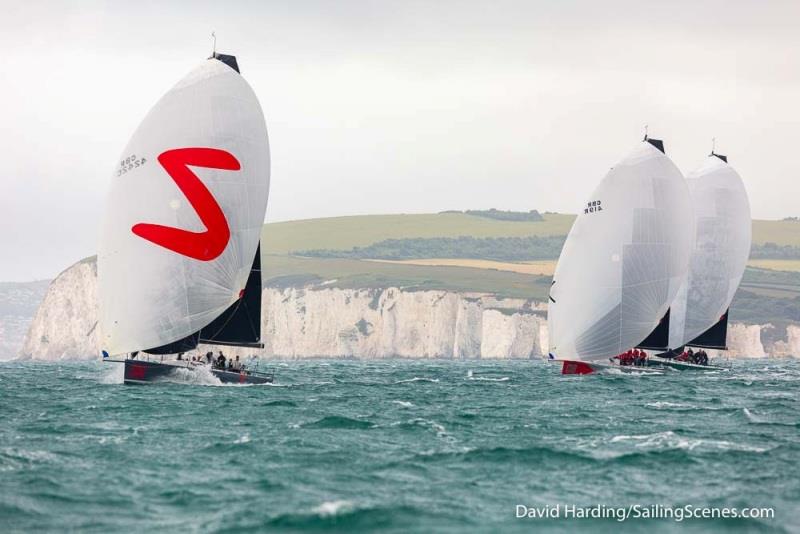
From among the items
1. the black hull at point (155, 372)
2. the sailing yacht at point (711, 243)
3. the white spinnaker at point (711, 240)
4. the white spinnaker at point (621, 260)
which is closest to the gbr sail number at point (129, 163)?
the black hull at point (155, 372)

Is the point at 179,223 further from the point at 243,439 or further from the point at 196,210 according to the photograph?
the point at 243,439

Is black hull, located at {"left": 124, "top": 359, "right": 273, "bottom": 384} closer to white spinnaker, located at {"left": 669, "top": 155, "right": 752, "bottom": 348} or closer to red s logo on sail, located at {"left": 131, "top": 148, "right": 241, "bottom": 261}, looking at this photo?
red s logo on sail, located at {"left": 131, "top": 148, "right": 241, "bottom": 261}

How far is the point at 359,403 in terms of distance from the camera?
51094 mm

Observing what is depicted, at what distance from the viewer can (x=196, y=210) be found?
55875mm

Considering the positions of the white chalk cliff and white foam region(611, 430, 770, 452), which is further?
the white chalk cliff

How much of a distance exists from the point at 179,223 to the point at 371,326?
419 feet

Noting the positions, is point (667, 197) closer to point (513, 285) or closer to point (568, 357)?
point (568, 357)

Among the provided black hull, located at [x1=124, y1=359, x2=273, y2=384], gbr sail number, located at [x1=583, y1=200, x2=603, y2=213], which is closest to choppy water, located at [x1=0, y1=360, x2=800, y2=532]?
black hull, located at [x1=124, y1=359, x2=273, y2=384]

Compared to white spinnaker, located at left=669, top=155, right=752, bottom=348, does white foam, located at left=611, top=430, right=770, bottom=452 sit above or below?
below

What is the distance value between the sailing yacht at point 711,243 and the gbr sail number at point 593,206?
15556 mm

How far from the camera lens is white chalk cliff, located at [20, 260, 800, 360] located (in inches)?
6924

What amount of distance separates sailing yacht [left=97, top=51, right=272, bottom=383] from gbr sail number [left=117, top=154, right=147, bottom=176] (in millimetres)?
59

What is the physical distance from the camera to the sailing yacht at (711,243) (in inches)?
3425

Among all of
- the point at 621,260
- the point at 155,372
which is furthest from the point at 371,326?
the point at 155,372
